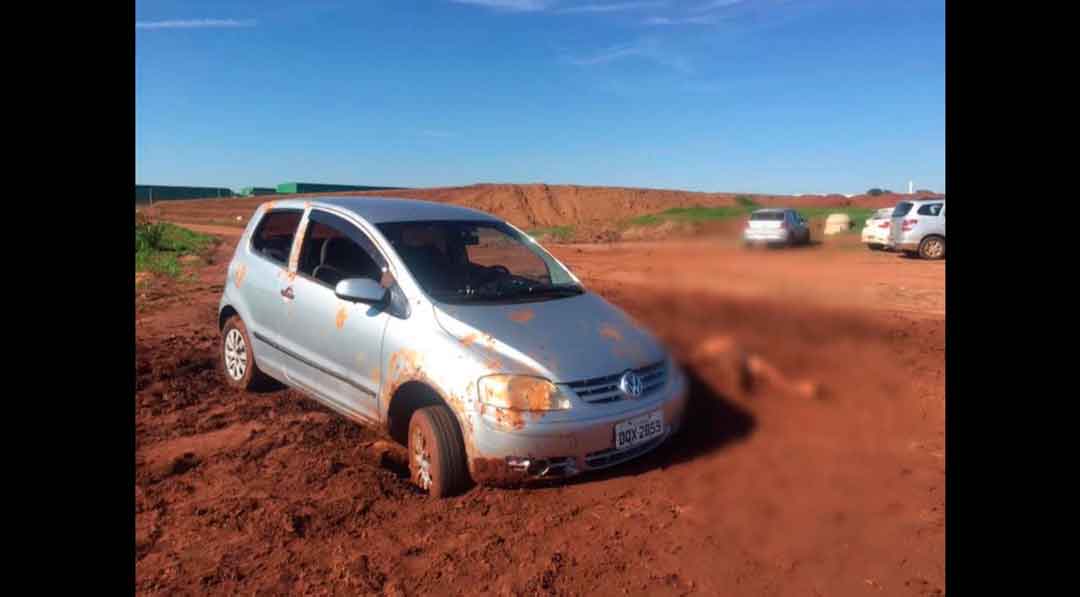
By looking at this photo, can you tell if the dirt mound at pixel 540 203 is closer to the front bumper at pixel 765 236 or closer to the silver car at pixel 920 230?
the silver car at pixel 920 230

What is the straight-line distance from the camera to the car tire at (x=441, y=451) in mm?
3658

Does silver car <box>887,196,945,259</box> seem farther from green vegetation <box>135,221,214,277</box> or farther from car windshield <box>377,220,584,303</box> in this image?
green vegetation <box>135,221,214,277</box>

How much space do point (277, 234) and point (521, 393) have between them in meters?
2.98

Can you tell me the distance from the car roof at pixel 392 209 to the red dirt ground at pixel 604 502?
5.15 feet

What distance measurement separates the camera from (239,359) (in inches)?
221

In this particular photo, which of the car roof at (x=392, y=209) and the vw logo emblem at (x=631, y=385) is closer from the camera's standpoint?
the vw logo emblem at (x=631, y=385)

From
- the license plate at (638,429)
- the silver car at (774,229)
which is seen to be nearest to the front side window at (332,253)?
the license plate at (638,429)

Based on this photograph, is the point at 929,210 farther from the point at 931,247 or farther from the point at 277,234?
the point at 277,234

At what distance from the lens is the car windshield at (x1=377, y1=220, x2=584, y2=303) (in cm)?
439

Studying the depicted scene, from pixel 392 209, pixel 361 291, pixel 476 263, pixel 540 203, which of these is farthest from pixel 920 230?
pixel 540 203
